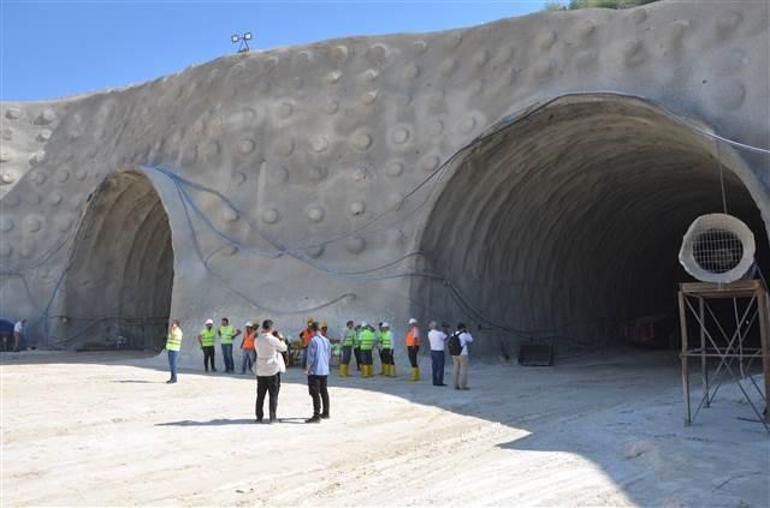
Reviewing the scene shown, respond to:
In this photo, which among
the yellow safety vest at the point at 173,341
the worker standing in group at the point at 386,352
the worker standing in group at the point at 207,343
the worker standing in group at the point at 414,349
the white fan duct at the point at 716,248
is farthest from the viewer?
the worker standing in group at the point at 207,343

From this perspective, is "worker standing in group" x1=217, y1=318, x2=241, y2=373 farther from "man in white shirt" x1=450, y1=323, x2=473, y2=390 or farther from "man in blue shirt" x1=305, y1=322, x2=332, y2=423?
"man in blue shirt" x1=305, y1=322, x2=332, y2=423

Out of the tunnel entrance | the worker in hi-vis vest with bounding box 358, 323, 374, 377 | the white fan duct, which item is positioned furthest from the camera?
the tunnel entrance

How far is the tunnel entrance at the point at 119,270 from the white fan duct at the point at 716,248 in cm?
1682

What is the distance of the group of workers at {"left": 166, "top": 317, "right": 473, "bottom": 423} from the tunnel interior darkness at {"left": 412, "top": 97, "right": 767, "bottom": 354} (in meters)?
1.85

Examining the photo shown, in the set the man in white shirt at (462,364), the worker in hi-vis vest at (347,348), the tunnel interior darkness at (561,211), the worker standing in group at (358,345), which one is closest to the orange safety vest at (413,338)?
the worker standing in group at (358,345)

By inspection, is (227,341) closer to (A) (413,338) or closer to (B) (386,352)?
(B) (386,352)

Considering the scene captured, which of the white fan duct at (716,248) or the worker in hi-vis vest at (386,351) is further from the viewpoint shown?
the worker in hi-vis vest at (386,351)

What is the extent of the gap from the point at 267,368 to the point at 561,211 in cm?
1267

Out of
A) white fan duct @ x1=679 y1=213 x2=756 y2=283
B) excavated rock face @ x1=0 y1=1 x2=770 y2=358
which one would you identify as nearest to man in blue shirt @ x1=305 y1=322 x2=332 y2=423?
white fan duct @ x1=679 y1=213 x2=756 y2=283

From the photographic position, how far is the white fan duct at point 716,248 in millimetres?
9188

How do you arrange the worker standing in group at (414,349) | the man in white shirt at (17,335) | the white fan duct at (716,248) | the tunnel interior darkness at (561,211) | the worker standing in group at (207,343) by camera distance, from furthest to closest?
the man in white shirt at (17,335), the worker standing in group at (207,343), the tunnel interior darkness at (561,211), the worker standing in group at (414,349), the white fan duct at (716,248)

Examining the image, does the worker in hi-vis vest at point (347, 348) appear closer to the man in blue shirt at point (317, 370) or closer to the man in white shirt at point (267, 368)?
the man in blue shirt at point (317, 370)

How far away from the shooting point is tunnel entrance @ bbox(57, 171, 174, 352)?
2375cm

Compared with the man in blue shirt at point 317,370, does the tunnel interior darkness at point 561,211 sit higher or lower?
higher
